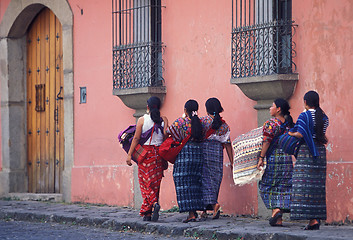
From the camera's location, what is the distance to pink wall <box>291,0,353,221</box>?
898cm

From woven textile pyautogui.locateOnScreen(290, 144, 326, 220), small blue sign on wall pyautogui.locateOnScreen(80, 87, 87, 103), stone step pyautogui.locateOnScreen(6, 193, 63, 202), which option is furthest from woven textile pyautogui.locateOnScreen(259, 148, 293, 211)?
stone step pyautogui.locateOnScreen(6, 193, 63, 202)

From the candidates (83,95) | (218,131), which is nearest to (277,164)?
(218,131)

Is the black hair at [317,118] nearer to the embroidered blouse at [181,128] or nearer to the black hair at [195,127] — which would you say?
the black hair at [195,127]

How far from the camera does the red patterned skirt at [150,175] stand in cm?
984

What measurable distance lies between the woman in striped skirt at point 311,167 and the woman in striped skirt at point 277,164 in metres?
0.48

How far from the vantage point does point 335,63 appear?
915 cm

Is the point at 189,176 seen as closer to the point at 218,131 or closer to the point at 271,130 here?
the point at 218,131

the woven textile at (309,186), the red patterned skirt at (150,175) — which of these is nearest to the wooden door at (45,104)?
the red patterned skirt at (150,175)

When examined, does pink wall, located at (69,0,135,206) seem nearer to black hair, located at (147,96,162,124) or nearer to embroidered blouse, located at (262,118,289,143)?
black hair, located at (147,96,162,124)

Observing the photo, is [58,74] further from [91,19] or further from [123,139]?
[123,139]

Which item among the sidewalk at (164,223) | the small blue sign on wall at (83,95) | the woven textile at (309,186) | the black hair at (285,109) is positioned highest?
the small blue sign on wall at (83,95)

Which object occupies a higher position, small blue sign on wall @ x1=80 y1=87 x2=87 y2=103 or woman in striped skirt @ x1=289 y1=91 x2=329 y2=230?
small blue sign on wall @ x1=80 y1=87 x2=87 y2=103

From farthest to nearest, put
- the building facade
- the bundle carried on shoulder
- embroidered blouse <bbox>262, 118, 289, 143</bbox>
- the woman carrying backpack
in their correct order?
the woman carrying backpack → the building facade → the bundle carried on shoulder → embroidered blouse <bbox>262, 118, 289, 143</bbox>

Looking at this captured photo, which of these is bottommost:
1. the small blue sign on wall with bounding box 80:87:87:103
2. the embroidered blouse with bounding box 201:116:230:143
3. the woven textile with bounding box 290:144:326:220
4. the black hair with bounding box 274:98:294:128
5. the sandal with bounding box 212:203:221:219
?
the sandal with bounding box 212:203:221:219
